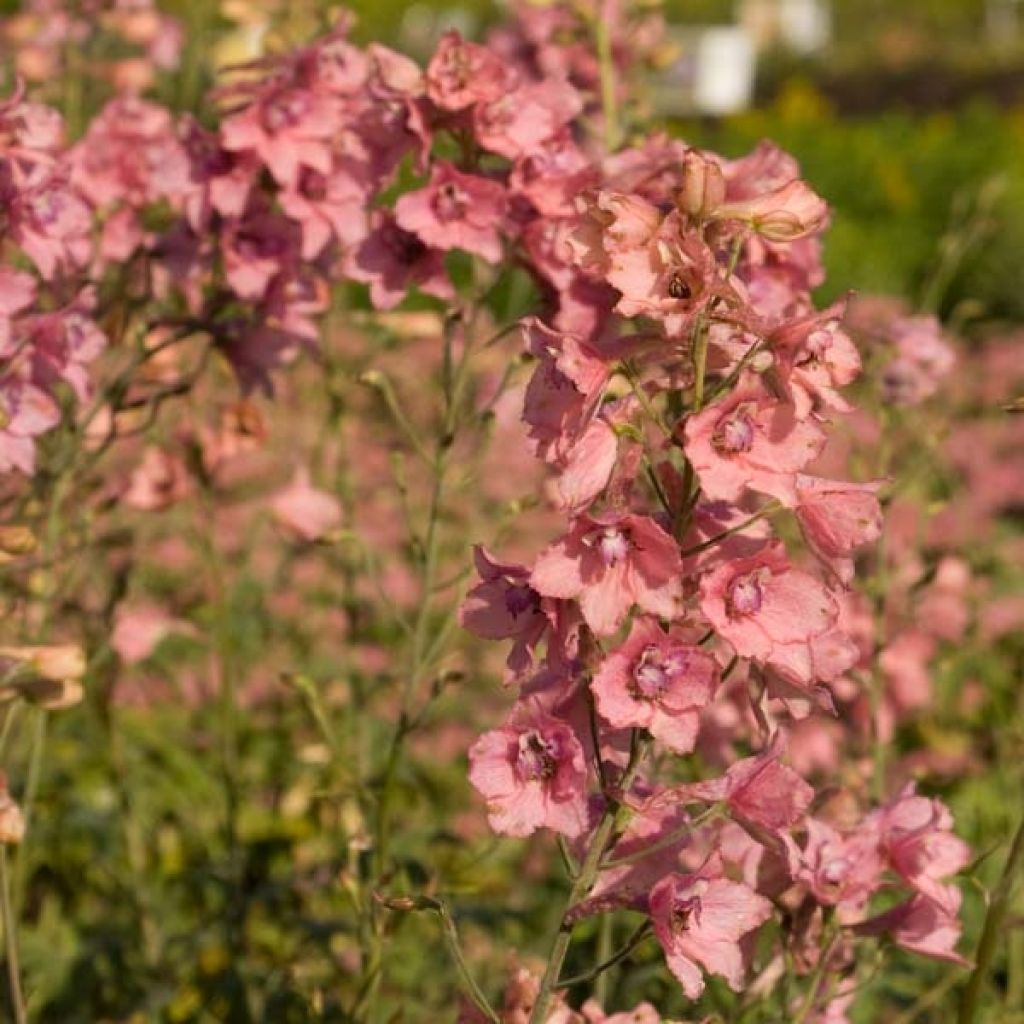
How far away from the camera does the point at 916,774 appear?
6.90 ft

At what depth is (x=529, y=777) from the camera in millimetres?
1413

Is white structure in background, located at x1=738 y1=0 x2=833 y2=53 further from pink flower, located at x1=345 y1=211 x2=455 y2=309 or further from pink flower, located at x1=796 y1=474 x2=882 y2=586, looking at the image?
pink flower, located at x1=796 y1=474 x2=882 y2=586

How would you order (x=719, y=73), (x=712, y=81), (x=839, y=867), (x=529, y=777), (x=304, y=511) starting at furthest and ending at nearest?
1. (x=719, y=73)
2. (x=712, y=81)
3. (x=304, y=511)
4. (x=839, y=867)
5. (x=529, y=777)

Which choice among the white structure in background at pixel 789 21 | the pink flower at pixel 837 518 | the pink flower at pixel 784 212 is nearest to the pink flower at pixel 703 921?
the pink flower at pixel 837 518

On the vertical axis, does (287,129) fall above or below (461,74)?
below

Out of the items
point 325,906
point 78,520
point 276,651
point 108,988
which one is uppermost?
point 78,520

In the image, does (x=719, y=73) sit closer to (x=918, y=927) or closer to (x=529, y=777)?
(x=918, y=927)

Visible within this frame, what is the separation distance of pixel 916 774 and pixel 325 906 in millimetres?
1654

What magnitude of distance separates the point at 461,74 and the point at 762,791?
0.80 metres

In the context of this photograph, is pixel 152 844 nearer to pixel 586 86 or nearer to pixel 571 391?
pixel 586 86

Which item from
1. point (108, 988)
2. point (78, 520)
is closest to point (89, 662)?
point (78, 520)

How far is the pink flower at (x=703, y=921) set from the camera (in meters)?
1.40

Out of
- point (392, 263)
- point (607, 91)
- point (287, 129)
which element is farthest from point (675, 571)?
point (607, 91)

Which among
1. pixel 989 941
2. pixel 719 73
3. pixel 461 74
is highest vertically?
pixel 461 74
